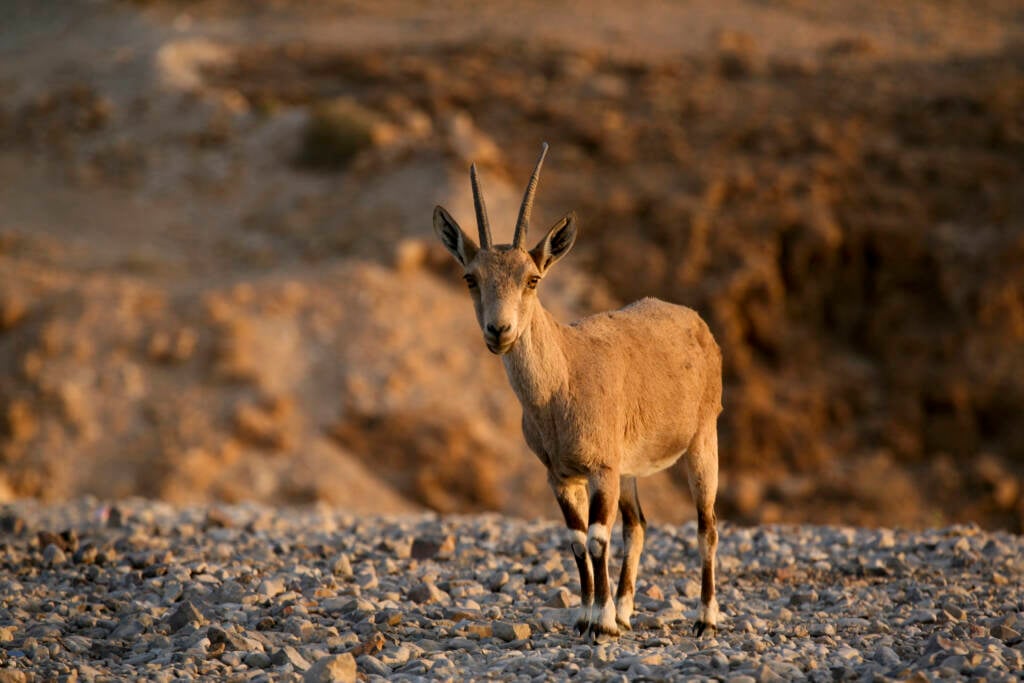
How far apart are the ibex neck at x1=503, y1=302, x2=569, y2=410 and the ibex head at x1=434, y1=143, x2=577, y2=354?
17 cm

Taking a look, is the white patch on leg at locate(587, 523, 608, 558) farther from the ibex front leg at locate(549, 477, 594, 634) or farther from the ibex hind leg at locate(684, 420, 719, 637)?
the ibex hind leg at locate(684, 420, 719, 637)

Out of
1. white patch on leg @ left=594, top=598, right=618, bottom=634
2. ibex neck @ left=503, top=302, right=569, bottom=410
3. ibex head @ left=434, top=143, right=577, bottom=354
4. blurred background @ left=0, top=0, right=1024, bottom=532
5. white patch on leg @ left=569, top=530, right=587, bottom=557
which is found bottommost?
white patch on leg @ left=594, top=598, right=618, bottom=634

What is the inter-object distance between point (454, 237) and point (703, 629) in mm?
3549

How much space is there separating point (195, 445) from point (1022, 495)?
1738 centimetres

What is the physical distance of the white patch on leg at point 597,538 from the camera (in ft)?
27.3

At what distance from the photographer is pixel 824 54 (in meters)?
36.9

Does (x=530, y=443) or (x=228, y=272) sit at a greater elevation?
(x=228, y=272)

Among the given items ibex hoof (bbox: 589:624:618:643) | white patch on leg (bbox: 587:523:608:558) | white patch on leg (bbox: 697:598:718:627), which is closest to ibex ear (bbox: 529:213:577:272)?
white patch on leg (bbox: 587:523:608:558)

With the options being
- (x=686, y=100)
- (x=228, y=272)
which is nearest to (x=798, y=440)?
(x=686, y=100)

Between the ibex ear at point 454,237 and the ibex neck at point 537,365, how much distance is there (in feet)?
2.15

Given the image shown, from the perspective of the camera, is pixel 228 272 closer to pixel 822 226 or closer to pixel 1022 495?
pixel 822 226

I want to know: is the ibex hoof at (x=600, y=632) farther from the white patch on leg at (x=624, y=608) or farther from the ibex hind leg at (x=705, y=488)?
the ibex hind leg at (x=705, y=488)

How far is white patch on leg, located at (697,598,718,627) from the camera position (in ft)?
29.8

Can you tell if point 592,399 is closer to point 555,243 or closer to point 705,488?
point 555,243
